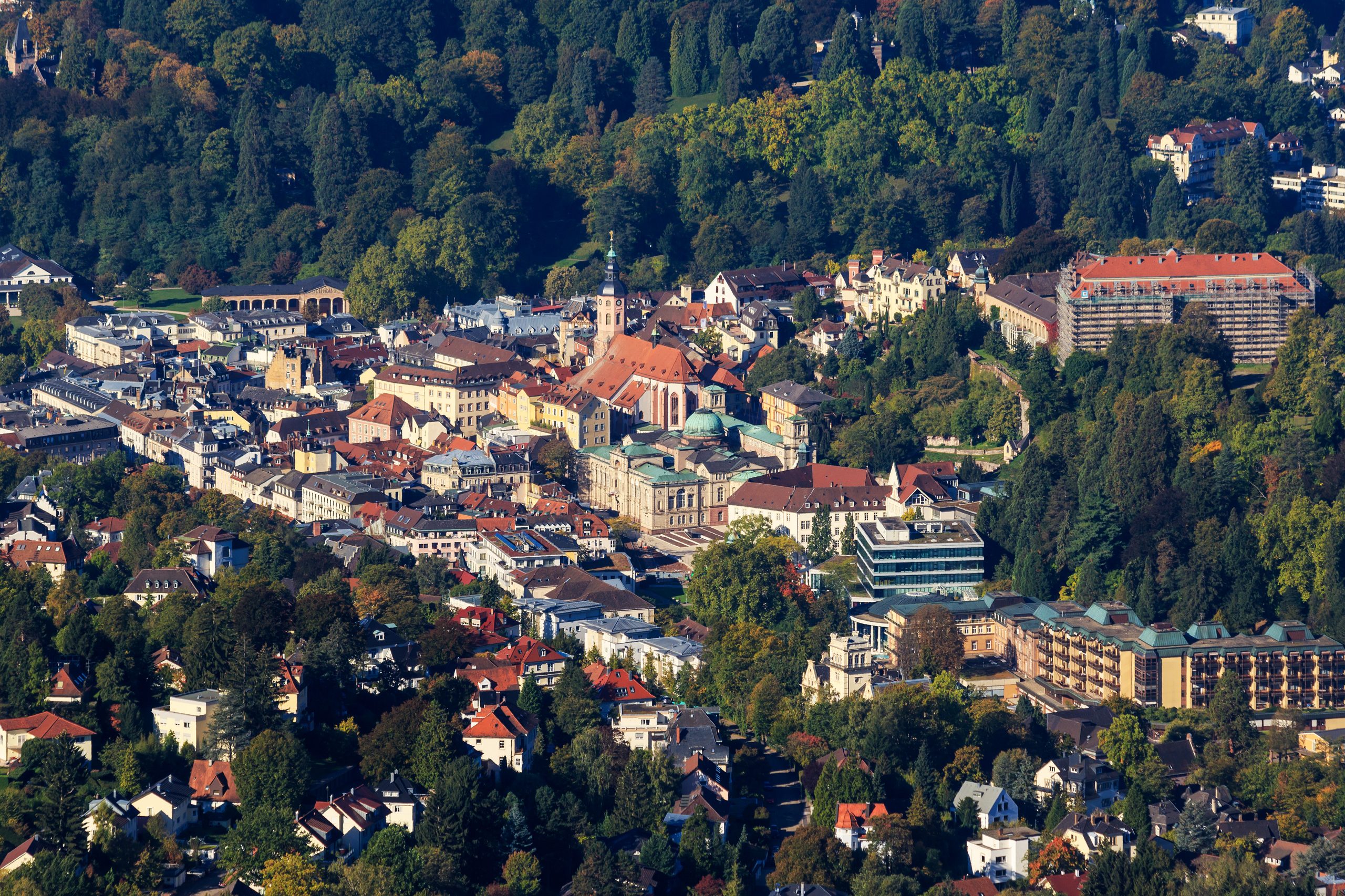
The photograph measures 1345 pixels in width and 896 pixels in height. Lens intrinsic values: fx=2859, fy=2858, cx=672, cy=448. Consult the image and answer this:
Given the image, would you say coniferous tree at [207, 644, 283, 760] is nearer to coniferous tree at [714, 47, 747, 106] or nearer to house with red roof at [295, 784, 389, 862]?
house with red roof at [295, 784, 389, 862]

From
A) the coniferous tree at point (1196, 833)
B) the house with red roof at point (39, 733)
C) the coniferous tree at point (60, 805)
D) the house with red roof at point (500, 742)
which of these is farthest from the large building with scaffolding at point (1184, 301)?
the coniferous tree at point (60, 805)

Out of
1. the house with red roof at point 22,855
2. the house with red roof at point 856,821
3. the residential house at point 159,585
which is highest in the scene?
the residential house at point 159,585

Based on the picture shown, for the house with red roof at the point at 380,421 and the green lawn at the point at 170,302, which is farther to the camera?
the green lawn at the point at 170,302

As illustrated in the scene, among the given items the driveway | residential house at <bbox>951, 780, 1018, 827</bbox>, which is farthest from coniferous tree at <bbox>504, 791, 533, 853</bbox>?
residential house at <bbox>951, 780, 1018, 827</bbox>

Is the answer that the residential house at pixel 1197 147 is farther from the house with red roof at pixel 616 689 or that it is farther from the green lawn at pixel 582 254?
the house with red roof at pixel 616 689

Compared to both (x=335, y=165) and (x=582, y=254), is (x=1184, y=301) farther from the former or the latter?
(x=335, y=165)

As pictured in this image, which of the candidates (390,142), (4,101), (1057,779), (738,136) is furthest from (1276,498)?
(4,101)
